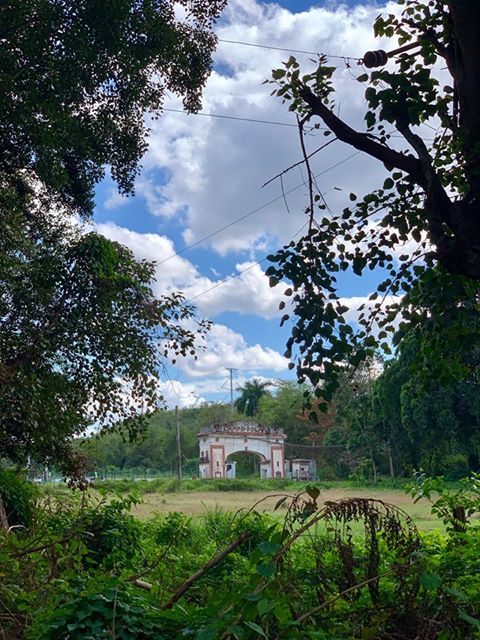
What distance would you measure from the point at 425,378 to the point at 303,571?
1213mm

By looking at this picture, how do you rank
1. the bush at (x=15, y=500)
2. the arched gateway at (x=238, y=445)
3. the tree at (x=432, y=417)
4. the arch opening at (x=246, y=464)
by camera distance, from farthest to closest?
the arch opening at (x=246, y=464) < the arched gateway at (x=238, y=445) < the tree at (x=432, y=417) < the bush at (x=15, y=500)

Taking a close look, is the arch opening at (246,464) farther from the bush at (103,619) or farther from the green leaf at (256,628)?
the green leaf at (256,628)

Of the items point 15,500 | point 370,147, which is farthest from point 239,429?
point 370,147

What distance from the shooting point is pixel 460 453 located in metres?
26.5

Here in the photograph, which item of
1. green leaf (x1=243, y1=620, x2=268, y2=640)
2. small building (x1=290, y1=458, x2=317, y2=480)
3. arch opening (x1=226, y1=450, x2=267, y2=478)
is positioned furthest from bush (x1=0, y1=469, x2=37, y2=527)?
arch opening (x1=226, y1=450, x2=267, y2=478)

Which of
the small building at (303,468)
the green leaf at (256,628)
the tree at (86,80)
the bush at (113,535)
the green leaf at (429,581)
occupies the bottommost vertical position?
the bush at (113,535)

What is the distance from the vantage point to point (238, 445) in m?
36.6

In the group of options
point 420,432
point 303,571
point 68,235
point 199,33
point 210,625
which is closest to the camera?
point 210,625

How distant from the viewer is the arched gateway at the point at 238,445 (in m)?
36.3

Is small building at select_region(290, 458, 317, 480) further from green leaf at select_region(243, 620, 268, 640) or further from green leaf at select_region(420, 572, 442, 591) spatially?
green leaf at select_region(243, 620, 268, 640)

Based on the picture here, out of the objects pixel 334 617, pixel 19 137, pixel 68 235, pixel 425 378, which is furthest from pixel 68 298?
pixel 334 617

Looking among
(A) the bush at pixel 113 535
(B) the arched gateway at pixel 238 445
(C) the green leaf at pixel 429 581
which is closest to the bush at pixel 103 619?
(C) the green leaf at pixel 429 581

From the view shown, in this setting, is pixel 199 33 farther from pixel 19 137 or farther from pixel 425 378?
pixel 425 378

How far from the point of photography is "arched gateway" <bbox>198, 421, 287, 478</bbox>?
36.3 metres
